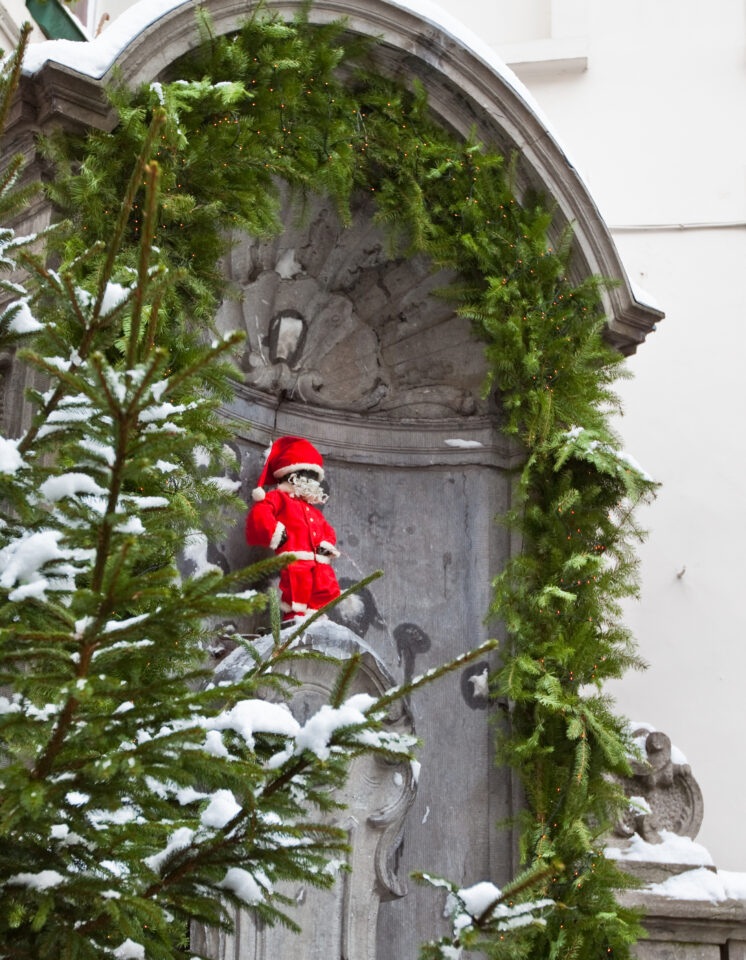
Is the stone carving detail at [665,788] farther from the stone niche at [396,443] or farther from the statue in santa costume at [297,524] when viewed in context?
the statue in santa costume at [297,524]

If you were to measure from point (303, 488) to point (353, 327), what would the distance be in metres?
0.76

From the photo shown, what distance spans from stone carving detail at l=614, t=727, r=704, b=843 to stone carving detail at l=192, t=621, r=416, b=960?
3.61 ft

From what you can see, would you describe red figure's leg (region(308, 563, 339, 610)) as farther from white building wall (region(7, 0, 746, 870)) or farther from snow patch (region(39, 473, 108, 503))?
snow patch (region(39, 473, 108, 503))

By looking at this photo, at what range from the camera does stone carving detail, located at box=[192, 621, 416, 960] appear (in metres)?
3.54

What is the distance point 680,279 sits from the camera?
5805 mm

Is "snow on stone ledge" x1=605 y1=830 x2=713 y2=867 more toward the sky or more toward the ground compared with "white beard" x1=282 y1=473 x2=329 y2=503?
more toward the ground

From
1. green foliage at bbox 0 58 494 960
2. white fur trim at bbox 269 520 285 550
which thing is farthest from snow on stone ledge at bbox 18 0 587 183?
green foliage at bbox 0 58 494 960

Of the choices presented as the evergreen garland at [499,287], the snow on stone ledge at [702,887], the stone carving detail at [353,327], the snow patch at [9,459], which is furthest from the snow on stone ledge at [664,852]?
the snow patch at [9,459]

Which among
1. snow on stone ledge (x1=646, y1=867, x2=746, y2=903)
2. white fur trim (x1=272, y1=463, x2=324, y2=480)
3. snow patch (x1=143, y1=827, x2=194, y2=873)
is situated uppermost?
white fur trim (x1=272, y1=463, x2=324, y2=480)

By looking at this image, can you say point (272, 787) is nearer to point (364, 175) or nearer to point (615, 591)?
point (615, 591)

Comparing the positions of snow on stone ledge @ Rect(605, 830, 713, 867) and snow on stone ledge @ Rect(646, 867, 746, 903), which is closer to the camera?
snow on stone ledge @ Rect(646, 867, 746, 903)

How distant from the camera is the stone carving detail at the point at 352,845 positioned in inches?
139

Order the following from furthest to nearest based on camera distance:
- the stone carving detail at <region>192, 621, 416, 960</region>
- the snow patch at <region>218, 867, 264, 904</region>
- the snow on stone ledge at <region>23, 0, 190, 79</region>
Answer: the snow on stone ledge at <region>23, 0, 190, 79</region>
the stone carving detail at <region>192, 621, 416, 960</region>
the snow patch at <region>218, 867, 264, 904</region>

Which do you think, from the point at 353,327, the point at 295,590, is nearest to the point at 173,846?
the point at 295,590
